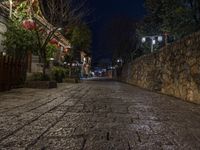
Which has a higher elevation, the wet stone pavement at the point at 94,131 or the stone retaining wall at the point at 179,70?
the stone retaining wall at the point at 179,70

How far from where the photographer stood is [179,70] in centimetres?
1270

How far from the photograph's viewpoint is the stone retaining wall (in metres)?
10.8

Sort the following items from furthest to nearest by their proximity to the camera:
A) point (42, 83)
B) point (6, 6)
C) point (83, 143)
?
point (6, 6) → point (42, 83) → point (83, 143)

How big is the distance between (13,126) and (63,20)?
611 inches

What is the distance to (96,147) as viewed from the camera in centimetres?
412

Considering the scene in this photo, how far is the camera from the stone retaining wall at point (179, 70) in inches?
424

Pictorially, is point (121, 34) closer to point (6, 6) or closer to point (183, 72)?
point (6, 6)

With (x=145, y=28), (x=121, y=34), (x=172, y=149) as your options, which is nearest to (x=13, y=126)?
(x=172, y=149)

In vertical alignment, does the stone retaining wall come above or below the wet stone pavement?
above

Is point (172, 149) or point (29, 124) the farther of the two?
point (29, 124)

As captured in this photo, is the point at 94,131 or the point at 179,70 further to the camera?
the point at 179,70

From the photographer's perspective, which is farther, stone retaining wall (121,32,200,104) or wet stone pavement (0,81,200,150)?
stone retaining wall (121,32,200,104)

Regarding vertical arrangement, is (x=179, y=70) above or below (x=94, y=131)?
above

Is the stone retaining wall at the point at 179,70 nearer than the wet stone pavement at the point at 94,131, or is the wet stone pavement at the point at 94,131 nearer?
the wet stone pavement at the point at 94,131
